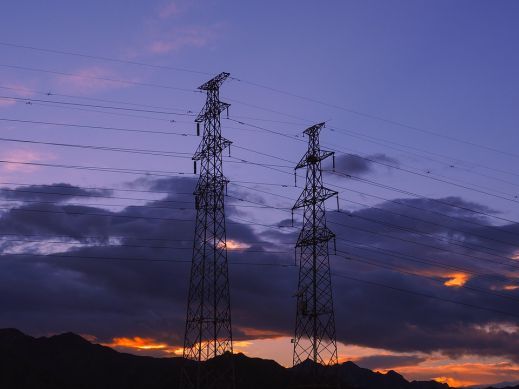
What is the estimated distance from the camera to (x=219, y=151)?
6266 centimetres

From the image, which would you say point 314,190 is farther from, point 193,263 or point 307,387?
point 307,387

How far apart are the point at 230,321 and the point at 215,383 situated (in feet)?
18.1

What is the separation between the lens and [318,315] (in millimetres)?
58844

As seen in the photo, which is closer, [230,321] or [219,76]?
[230,321]

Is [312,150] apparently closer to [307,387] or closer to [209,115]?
[209,115]

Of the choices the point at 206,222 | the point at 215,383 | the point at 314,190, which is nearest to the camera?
the point at 215,383

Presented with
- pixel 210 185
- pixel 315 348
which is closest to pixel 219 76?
pixel 210 185

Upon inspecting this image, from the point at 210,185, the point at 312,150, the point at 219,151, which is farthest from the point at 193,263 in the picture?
the point at 312,150

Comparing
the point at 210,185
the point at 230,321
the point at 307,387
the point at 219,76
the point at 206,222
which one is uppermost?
the point at 219,76

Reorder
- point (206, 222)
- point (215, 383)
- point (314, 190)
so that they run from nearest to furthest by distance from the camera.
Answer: point (215, 383), point (206, 222), point (314, 190)

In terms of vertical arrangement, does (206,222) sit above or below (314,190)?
below

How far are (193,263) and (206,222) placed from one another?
4.25 m

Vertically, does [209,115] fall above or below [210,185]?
above

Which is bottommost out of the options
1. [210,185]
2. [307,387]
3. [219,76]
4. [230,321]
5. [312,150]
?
[307,387]
